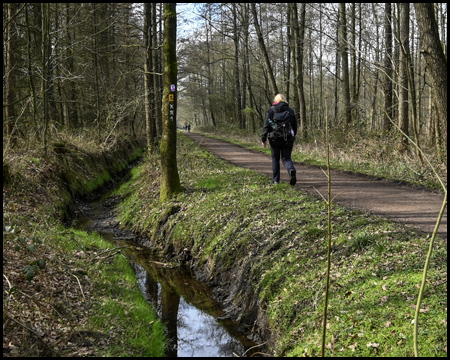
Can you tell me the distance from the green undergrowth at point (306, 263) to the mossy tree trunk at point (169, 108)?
429 mm

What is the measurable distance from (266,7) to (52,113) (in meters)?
12.9

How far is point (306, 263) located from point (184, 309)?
2.23 meters

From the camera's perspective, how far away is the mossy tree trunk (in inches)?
363

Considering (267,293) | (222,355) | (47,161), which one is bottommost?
(222,355)

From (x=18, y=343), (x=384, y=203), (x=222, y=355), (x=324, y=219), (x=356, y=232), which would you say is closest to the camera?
(x=18, y=343)

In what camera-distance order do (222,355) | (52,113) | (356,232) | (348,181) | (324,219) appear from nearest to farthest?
(222,355)
(356,232)
(324,219)
(348,181)
(52,113)

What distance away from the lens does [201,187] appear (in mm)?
10398

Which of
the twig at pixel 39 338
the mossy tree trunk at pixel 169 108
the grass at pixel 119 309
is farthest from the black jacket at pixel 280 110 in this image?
the twig at pixel 39 338

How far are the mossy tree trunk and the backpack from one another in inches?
105

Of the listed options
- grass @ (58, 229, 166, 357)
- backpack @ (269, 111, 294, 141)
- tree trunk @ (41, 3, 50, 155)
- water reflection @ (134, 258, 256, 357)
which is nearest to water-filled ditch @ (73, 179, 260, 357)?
water reflection @ (134, 258, 256, 357)

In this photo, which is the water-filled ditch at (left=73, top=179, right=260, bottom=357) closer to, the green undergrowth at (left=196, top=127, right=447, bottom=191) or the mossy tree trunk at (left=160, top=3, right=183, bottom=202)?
the mossy tree trunk at (left=160, top=3, right=183, bottom=202)

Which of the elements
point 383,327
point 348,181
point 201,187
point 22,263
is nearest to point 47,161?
point 201,187

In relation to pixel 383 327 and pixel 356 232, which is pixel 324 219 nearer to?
pixel 356 232

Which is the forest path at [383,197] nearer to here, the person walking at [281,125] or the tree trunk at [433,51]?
the person walking at [281,125]
